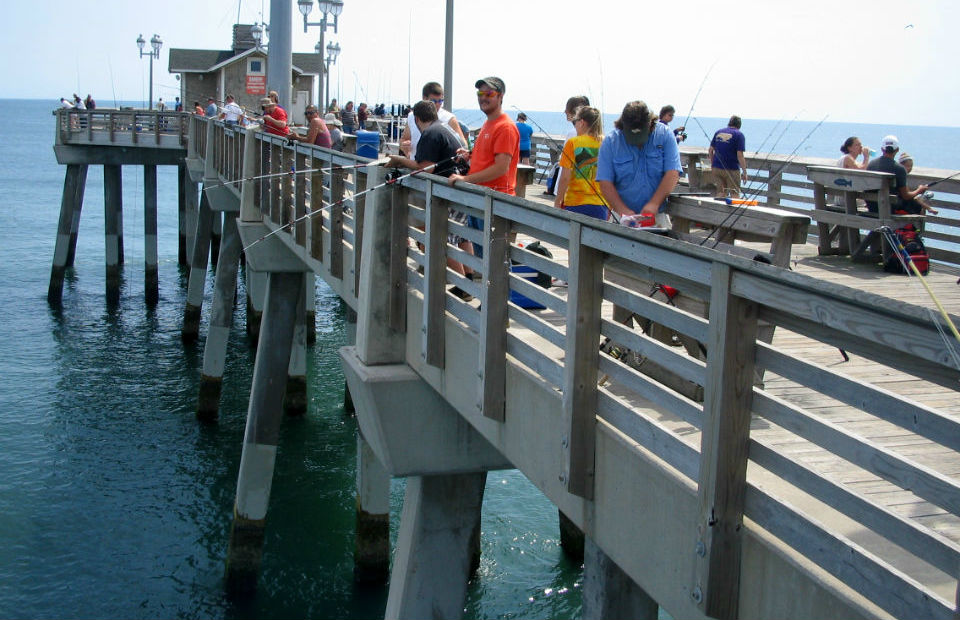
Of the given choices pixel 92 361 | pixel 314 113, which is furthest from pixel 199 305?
pixel 314 113

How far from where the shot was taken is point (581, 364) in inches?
162

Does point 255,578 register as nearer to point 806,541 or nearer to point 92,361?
point 806,541

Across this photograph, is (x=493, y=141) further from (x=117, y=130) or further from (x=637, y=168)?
(x=117, y=130)

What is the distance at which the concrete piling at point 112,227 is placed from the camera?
3044 cm

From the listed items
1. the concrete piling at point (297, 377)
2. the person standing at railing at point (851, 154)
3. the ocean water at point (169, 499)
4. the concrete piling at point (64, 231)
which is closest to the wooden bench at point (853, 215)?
the person standing at railing at point (851, 154)

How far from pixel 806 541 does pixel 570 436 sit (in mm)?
1404

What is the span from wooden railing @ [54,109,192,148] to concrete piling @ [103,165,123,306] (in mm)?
986

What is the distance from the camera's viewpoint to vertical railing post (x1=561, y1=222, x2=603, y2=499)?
4.07m

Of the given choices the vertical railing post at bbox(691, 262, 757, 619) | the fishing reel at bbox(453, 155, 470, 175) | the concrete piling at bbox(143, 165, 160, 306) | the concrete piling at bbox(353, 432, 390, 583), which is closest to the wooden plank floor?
the vertical railing post at bbox(691, 262, 757, 619)

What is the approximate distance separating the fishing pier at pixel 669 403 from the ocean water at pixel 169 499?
17.1ft

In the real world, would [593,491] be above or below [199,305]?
above

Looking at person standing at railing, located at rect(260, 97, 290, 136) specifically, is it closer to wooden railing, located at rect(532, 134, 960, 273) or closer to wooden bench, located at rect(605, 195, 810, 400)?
wooden railing, located at rect(532, 134, 960, 273)

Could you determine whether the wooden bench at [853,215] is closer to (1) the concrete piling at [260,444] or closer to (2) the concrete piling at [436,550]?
(2) the concrete piling at [436,550]

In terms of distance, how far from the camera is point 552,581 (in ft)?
41.0
